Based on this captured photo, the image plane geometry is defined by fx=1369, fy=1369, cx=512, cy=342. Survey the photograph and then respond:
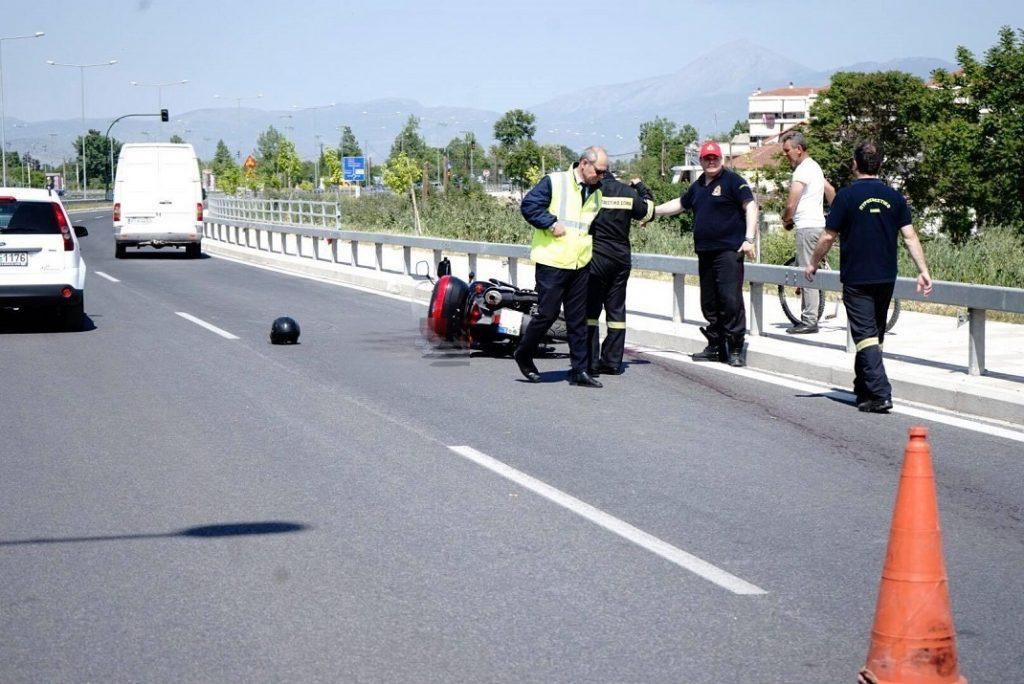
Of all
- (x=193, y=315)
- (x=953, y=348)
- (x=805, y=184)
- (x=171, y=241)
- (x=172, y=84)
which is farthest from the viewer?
(x=172, y=84)

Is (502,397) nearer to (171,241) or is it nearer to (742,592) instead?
(742,592)

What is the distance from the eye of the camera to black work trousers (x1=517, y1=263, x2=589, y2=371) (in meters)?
11.4

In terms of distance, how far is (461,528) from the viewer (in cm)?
670

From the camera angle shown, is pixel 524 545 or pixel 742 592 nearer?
pixel 742 592

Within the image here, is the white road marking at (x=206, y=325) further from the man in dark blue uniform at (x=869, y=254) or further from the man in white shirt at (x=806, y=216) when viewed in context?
the man in dark blue uniform at (x=869, y=254)

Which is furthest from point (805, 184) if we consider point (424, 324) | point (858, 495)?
point (858, 495)

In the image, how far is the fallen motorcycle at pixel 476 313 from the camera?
13.6 metres

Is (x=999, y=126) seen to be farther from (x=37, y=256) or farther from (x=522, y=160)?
(x=37, y=256)

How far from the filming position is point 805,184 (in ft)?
47.8

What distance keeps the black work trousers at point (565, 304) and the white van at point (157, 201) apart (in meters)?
24.5

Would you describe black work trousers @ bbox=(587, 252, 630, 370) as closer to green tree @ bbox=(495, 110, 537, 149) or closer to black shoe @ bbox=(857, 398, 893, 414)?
black shoe @ bbox=(857, 398, 893, 414)

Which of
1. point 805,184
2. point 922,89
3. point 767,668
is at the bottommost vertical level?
point 767,668

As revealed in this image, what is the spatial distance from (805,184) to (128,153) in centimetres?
2458

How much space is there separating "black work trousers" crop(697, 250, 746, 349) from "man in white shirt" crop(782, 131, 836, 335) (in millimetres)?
1952
